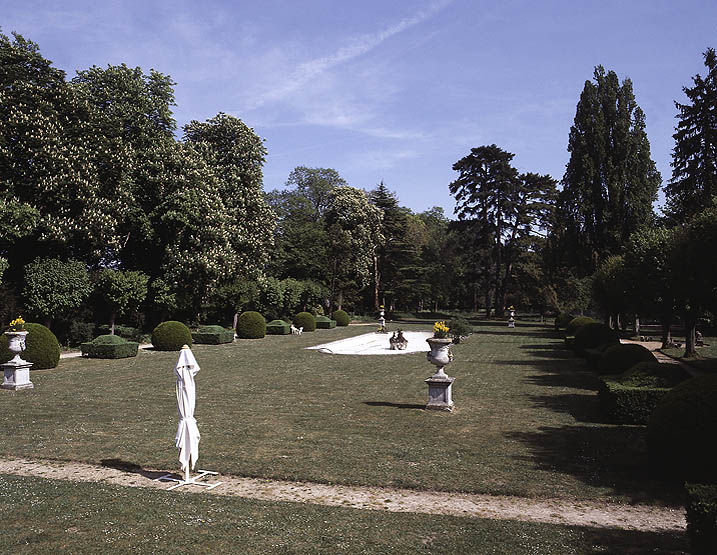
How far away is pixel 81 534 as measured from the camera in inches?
245

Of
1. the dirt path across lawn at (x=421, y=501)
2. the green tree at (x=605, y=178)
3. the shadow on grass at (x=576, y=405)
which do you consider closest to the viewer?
the dirt path across lawn at (x=421, y=501)

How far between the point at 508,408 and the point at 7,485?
11.0m

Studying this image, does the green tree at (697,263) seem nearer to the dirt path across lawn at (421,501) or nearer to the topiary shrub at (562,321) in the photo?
the dirt path across lawn at (421,501)

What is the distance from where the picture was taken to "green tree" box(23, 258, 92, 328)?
2766 centimetres

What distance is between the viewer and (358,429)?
39.1 feet

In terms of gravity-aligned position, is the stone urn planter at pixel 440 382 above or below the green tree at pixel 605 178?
below

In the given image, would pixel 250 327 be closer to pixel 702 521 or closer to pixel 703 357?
pixel 703 357

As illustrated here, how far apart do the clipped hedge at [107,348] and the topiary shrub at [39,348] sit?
11.9 feet

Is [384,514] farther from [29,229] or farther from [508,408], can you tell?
[29,229]

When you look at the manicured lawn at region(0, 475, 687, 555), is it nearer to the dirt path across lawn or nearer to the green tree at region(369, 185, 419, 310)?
the dirt path across lawn

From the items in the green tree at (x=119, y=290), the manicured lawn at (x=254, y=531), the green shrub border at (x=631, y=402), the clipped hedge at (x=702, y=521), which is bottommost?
the manicured lawn at (x=254, y=531)

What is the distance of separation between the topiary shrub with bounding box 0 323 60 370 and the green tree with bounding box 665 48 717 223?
1461 inches

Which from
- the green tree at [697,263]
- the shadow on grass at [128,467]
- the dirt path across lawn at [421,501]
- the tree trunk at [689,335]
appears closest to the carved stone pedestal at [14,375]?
the dirt path across lawn at [421,501]

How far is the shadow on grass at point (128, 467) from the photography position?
347 inches
